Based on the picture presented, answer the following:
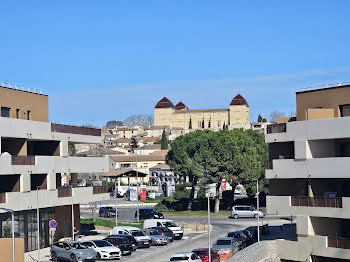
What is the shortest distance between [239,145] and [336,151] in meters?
51.4

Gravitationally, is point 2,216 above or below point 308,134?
below

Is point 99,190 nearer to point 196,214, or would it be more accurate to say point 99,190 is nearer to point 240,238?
point 240,238

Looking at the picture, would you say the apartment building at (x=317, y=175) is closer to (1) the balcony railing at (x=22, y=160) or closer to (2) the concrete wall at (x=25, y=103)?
(1) the balcony railing at (x=22, y=160)

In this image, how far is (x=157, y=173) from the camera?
163750mm

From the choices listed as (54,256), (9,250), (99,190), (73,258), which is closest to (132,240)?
(54,256)

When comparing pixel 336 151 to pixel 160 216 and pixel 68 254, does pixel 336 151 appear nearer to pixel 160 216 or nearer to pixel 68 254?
pixel 68 254

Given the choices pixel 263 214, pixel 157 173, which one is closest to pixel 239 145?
pixel 263 214

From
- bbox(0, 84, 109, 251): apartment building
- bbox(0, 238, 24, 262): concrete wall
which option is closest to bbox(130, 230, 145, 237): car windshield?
bbox(0, 84, 109, 251): apartment building

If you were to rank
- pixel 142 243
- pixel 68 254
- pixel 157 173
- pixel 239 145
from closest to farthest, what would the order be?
1. pixel 68 254
2. pixel 142 243
3. pixel 239 145
4. pixel 157 173

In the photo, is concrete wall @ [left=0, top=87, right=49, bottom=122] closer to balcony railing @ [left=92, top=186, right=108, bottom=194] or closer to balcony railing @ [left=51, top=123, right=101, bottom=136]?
balcony railing @ [left=51, top=123, right=101, bottom=136]

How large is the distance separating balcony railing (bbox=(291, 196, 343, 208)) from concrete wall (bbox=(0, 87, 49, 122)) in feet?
75.5

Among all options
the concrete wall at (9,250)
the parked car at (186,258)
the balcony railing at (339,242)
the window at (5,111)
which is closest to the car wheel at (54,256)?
the concrete wall at (9,250)

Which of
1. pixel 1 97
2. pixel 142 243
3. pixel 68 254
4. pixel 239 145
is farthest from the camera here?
pixel 239 145

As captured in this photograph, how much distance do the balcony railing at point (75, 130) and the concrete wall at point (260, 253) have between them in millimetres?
21494
